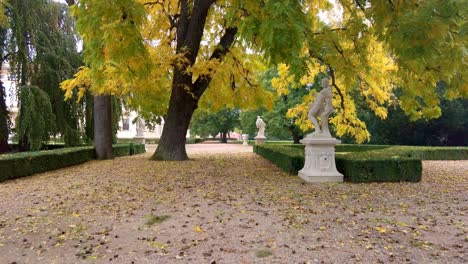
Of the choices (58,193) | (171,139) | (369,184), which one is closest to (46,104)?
(171,139)

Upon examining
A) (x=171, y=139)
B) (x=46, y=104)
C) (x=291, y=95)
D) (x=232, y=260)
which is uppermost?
(x=291, y=95)

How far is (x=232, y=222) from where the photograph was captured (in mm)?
4668

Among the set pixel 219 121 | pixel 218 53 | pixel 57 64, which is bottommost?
pixel 219 121

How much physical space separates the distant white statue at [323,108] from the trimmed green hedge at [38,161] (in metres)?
7.63

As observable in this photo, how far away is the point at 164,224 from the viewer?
461cm

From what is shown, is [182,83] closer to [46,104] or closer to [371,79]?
[46,104]

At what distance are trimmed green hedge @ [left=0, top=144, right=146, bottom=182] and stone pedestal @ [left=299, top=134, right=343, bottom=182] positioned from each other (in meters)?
7.33

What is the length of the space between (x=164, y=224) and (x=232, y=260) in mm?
1490

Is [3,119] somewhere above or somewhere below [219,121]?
below

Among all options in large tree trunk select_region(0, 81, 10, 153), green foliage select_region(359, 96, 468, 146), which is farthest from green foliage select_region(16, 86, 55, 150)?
green foliage select_region(359, 96, 468, 146)

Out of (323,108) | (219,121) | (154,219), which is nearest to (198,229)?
(154,219)

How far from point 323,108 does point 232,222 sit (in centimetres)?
496

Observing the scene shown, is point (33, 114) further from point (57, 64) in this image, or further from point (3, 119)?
point (57, 64)

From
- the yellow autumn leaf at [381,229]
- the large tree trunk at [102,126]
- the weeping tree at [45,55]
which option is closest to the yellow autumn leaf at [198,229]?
the yellow autumn leaf at [381,229]
